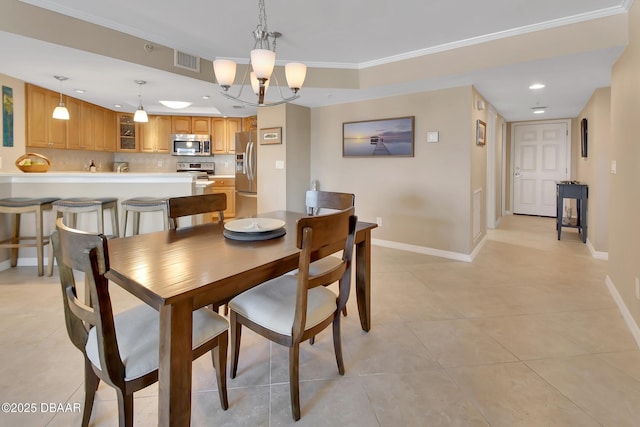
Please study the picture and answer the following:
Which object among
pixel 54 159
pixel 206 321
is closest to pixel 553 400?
pixel 206 321

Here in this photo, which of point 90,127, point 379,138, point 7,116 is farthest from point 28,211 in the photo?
point 379,138

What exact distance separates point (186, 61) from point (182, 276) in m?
3.20

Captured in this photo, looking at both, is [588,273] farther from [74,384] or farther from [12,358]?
[12,358]

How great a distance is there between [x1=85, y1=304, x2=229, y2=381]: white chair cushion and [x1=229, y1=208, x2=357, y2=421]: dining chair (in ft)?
0.64

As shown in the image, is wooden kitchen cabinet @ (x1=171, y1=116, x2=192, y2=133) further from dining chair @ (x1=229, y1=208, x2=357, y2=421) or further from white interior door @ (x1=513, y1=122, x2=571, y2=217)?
white interior door @ (x1=513, y1=122, x2=571, y2=217)

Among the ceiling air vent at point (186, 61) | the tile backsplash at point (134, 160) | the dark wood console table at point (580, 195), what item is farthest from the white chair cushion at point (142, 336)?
the dark wood console table at point (580, 195)

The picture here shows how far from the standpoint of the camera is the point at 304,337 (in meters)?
1.57

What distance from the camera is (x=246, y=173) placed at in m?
5.80

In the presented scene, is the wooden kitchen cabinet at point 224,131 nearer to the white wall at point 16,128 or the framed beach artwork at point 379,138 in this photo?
the framed beach artwork at point 379,138

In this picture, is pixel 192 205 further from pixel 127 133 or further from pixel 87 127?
pixel 127 133

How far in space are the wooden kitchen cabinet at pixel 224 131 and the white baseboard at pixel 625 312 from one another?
6.09 meters

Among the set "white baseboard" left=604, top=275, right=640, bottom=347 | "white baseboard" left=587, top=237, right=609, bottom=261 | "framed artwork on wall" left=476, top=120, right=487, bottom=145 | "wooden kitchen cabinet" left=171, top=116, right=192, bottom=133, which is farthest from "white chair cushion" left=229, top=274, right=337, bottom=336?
"wooden kitchen cabinet" left=171, top=116, right=192, bottom=133

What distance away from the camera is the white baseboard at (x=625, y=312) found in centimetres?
222

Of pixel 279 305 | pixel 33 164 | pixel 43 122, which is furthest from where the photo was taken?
pixel 43 122
